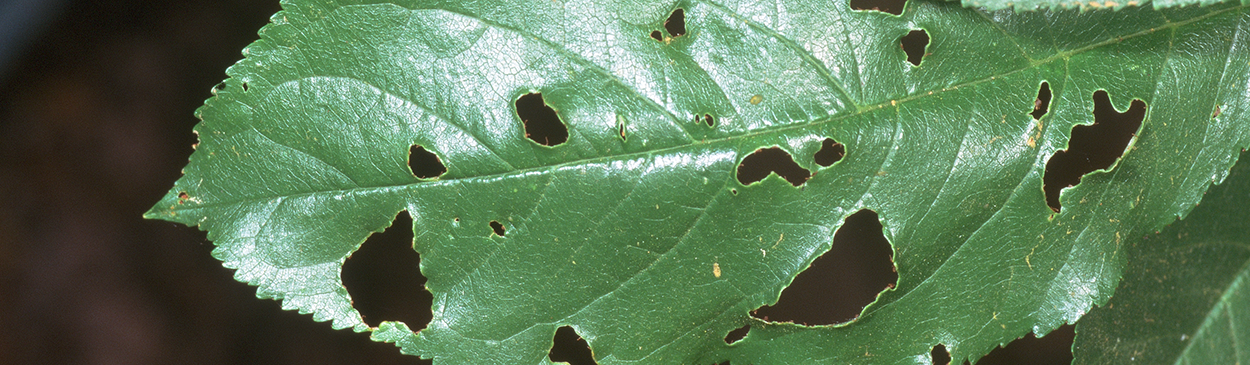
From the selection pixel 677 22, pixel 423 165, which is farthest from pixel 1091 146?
pixel 423 165

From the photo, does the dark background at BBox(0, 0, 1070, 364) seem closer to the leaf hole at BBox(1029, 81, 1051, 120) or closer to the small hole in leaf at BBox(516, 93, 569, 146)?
the leaf hole at BBox(1029, 81, 1051, 120)

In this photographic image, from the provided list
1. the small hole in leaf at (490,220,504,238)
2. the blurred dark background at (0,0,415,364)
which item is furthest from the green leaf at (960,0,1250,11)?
the blurred dark background at (0,0,415,364)

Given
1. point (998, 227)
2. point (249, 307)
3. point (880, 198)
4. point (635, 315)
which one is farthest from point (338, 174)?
point (249, 307)

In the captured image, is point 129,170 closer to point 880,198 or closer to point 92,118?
point 92,118

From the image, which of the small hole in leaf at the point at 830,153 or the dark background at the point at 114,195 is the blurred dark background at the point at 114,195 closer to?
the dark background at the point at 114,195

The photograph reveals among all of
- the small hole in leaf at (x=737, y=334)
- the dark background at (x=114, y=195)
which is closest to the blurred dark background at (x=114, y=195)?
the dark background at (x=114, y=195)

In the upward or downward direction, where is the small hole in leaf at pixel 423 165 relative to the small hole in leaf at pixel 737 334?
upward

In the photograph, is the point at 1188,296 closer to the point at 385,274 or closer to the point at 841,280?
the point at 841,280
